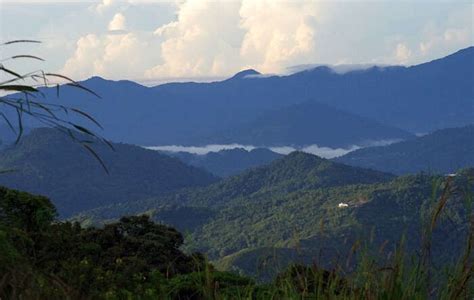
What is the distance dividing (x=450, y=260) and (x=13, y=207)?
74.0 ft

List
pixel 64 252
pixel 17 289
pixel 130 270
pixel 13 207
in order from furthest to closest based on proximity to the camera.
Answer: pixel 13 207
pixel 64 252
pixel 130 270
pixel 17 289

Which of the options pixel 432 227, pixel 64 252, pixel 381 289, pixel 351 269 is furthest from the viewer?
pixel 64 252

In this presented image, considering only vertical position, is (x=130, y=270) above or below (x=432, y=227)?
below

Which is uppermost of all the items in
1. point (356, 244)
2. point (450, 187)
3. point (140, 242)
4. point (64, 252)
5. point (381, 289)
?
point (450, 187)

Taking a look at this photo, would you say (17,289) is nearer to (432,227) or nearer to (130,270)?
(432,227)

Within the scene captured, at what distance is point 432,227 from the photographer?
396 cm

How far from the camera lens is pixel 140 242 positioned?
104ft

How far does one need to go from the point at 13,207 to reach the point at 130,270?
16275 mm

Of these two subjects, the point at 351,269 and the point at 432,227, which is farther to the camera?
the point at 351,269

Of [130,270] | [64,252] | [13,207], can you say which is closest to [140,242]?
[13,207]

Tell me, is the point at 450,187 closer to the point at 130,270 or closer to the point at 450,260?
the point at 450,260

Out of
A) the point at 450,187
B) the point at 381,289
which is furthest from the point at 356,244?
the point at 450,187

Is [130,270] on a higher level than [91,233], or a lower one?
higher

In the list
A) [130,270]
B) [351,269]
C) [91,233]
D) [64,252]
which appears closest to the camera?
[351,269]
